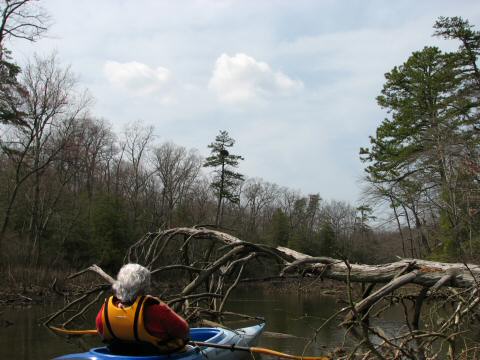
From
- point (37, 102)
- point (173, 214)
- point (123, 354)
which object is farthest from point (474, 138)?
point (173, 214)

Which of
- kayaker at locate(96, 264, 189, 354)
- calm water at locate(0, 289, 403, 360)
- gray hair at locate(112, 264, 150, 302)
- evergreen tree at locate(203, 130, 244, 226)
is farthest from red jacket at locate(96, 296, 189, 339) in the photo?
evergreen tree at locate(203, 130, 244, 226)

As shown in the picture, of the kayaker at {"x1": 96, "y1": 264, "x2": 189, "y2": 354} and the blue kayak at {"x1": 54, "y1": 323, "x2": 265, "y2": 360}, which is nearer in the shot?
the kayaker at {"x1": 96, "y1": 264, "x2": 189, "y2": 354}

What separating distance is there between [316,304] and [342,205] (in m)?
41.9

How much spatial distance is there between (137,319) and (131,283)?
338 millimetres

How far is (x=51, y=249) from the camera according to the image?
91.0 feet

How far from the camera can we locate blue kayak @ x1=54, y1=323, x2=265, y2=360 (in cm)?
479

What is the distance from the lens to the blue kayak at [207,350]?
4793 mm

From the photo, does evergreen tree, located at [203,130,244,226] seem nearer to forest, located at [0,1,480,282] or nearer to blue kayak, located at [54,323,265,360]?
forest, located at [0,1,480,282]

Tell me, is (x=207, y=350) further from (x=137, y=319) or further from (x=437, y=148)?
(x=437, y=148)

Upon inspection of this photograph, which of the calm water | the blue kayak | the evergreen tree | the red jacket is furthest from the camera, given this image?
the evergreen tree

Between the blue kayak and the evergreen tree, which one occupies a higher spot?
the evergreen tree

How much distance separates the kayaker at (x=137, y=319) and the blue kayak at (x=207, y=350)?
135 millimetres

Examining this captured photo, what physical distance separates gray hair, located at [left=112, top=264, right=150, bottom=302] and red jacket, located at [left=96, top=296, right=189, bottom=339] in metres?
0.18

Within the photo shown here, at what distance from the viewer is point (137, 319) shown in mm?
4441
